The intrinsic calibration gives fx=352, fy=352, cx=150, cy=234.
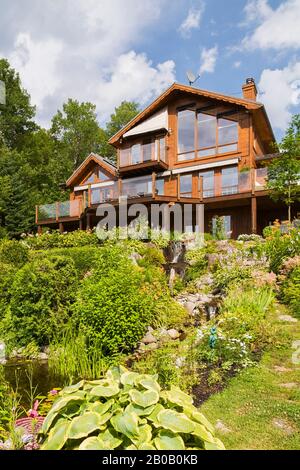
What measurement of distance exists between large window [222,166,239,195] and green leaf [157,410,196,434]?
57.7 ft

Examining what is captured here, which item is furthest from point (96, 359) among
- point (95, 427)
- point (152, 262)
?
point (152, 262)

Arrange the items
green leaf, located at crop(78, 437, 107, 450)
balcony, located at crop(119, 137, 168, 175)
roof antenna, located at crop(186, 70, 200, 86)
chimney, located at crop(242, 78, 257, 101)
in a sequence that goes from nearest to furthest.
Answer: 1. green leaf, located at crop(78, 437, 107, 450)
2. balcony, located at crop(119, 137, 168, 175)
3. chimney, located at crop(242, 78, 257, 101)
4. roof antenna, located at crop(186, 70, 200, 86)

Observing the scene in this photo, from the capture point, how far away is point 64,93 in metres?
41.9

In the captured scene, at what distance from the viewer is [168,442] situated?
215 cm

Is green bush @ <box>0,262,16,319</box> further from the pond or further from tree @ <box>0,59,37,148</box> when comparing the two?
tree @ <box>0,59,37,148</box>

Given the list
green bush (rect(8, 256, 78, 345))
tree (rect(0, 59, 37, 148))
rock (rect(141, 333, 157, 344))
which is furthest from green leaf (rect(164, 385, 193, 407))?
tree (rect(0, 59, 37, 148))

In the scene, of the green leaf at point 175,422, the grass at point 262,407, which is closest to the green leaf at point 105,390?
the green leaf at point 175,422

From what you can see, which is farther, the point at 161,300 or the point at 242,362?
the point at 161,300

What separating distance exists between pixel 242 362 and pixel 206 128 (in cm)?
1838

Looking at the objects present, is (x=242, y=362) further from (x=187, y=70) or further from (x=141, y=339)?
(x=187, y=70)

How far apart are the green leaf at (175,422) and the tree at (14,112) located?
38.3 meters

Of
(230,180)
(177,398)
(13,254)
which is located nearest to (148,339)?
(177,398)

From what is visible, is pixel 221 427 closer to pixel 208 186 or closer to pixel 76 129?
pixel 208 186

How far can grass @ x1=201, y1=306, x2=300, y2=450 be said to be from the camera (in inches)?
141
